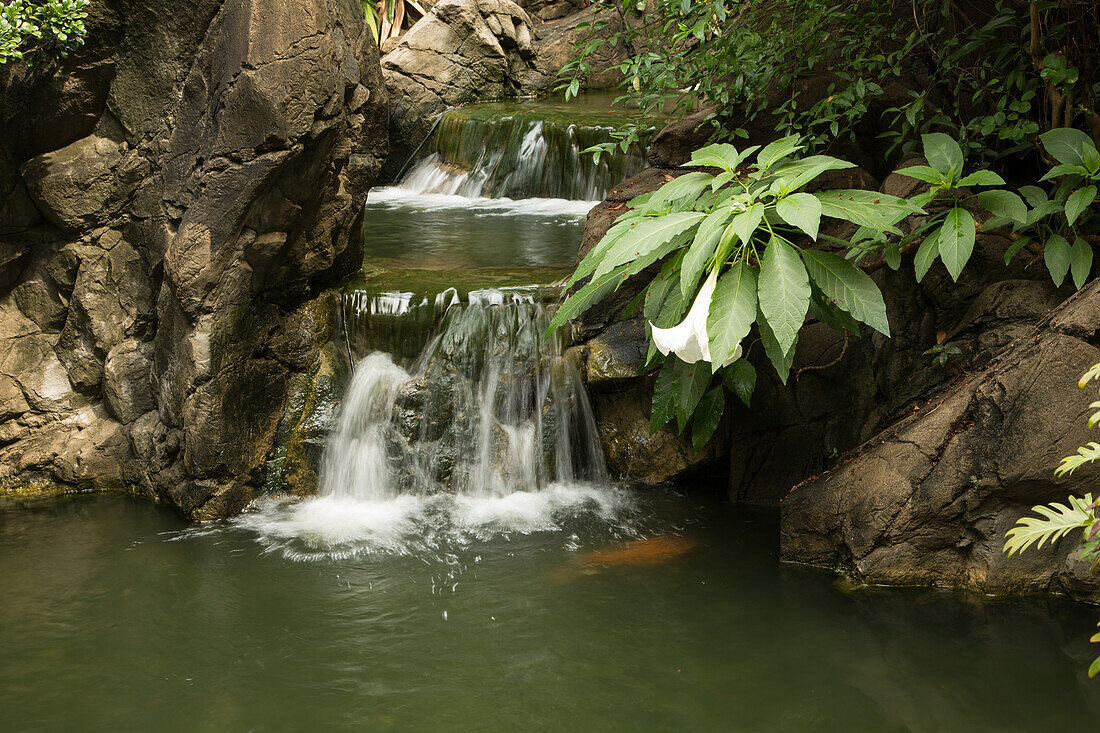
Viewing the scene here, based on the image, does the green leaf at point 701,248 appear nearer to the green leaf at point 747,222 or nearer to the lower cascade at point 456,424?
the green leaf at point 747,222

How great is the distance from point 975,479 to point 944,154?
1418 millimetres

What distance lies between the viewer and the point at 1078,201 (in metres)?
3.86

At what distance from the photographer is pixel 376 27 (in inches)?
561

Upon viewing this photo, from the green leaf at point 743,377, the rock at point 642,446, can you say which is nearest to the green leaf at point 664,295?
the green leaf at point 743,377

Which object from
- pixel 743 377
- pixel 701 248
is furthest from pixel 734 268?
pixel 743 377

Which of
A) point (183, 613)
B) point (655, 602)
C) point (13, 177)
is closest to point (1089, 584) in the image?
point (655, 602)

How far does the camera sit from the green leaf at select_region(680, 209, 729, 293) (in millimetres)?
3504

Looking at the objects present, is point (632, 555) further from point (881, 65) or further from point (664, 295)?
point (881, 65)

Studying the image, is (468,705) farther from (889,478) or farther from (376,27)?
(376,27)

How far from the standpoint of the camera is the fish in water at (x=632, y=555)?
4.46 m

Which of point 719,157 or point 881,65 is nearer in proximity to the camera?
point 719,157

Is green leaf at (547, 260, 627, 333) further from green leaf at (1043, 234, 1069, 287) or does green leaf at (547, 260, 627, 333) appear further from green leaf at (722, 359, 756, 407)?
green leaf at (1043, 234, 1069, 287)

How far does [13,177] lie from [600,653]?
4.36m

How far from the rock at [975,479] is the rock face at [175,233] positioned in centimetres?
325
